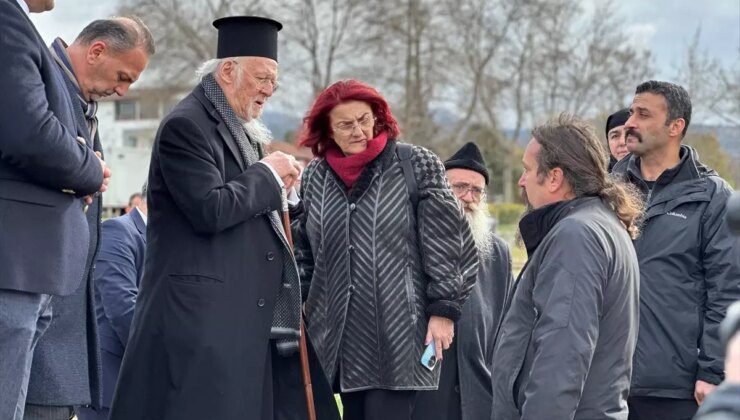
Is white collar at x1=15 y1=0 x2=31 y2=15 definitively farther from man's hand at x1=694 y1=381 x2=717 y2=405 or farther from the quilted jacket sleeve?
man's hand at x1=694 y1=381 x2=717 y2=405

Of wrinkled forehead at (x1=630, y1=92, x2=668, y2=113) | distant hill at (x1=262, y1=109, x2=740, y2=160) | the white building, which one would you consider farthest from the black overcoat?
distant hill at (x1=262, y1=109, x2=740, y2=160)

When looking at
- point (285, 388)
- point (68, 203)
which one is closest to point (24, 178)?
point (68, 203)

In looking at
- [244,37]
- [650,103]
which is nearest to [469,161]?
[650,103]

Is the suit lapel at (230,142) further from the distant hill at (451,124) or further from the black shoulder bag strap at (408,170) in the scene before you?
the distant hill at (451,124)

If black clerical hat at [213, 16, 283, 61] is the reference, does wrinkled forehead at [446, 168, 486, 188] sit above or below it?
below

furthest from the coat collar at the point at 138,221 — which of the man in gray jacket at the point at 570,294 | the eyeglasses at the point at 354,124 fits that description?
the man in gray jacket at the point at 570,294

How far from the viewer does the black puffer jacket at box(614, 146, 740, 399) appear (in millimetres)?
5066

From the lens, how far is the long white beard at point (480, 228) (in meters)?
5.65

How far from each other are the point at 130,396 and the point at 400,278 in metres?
1.32

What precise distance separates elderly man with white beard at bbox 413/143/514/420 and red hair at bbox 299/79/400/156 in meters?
0.73

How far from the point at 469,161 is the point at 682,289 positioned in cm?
136

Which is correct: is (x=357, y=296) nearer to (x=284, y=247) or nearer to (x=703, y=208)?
(x=284, y=247)

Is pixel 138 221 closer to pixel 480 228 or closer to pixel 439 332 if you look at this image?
pixel 480 228

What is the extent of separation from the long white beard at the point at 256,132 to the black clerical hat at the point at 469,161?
1486mm
